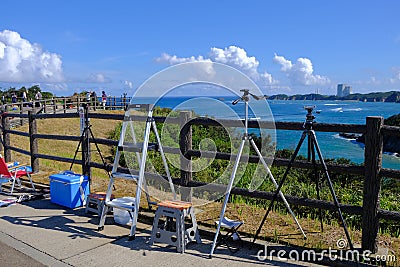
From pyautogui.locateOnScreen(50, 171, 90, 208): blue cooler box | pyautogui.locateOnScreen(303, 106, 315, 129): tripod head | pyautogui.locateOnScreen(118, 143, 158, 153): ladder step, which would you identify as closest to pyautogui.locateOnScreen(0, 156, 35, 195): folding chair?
pyautogui.locateOnScreen(50, 171, 90, 208): blue cooler box

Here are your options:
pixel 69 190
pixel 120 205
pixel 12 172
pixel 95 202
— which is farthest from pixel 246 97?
pixel 12 172

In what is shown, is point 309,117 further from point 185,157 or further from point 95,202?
point 95,202

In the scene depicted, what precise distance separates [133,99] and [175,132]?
133 cm

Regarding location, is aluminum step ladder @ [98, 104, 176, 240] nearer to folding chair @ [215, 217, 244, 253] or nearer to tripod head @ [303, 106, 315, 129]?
folding chair @ [215, 217, 244, 253]

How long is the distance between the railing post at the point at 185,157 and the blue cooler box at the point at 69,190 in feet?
5.19

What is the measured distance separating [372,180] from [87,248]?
302 centimetres

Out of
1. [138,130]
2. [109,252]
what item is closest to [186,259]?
[109,252]

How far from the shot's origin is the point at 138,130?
5.11 m

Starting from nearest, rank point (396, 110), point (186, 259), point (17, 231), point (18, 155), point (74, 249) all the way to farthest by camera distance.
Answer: point (186, 259), point (74, 249), point (17, 231), point (18, 155), point (396, 110)

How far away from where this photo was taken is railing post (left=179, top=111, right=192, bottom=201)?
4789 mm

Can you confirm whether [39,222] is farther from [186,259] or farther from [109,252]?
[186,259]

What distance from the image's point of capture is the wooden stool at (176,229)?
3855 millimetres

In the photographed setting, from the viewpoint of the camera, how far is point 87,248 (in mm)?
3928

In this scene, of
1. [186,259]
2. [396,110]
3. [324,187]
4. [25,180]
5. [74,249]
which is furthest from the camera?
[396,110]
